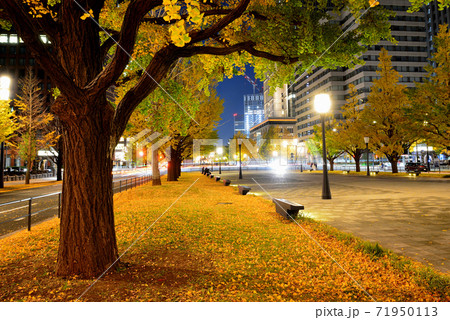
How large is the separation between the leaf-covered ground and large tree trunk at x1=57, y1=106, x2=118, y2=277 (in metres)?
0.27

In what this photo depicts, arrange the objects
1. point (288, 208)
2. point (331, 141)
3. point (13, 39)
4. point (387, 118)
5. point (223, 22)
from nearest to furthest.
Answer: point (223, 22) < point (288, 208) < point (387, 118) < point (331, 141) < point (13, 39)

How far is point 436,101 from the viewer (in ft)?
85.5

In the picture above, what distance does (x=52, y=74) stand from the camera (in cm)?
370

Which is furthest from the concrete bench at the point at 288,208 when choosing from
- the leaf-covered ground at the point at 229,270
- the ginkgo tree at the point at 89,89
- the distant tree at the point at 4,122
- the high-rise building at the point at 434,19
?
the high-rise building at the point at 434,19

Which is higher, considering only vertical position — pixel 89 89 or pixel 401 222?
pixel 89 89

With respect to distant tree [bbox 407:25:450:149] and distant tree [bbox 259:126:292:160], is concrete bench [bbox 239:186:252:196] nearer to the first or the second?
distant tree [bbox 407:25:450:149]

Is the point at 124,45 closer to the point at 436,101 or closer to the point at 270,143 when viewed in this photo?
the point at 436,101

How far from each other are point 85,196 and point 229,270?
2.59 m

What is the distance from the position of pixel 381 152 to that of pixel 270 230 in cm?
3083

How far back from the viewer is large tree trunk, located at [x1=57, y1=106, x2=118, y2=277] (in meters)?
4.00

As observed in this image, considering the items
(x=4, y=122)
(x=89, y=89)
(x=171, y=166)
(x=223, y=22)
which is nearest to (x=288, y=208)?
(x=223, y=22)

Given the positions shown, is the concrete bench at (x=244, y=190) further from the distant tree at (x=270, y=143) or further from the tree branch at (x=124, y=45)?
the distant tree at (x=270, y=143)

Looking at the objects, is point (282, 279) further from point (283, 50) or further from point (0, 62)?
point (0, 62)

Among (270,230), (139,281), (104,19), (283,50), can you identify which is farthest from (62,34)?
(270,230)
